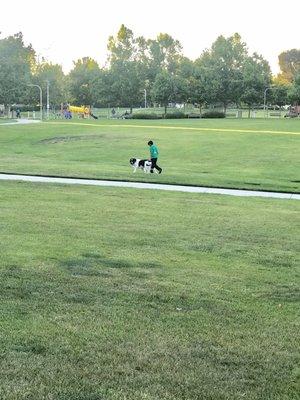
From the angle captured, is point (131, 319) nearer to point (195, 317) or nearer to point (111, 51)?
point (195, 317)

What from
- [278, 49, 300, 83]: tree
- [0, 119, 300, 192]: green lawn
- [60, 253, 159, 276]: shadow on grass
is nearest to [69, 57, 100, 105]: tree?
[0, 119, 300, 192]: green lawn

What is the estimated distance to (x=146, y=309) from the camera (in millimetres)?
5652

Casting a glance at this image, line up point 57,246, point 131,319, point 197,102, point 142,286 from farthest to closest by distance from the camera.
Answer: point 197,102, point 57,246, point 142,286, point 131,319

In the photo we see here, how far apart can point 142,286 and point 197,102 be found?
79.3 meters

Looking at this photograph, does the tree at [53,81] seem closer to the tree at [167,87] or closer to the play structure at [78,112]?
the play structure at [78,112]

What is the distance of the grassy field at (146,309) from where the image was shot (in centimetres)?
410

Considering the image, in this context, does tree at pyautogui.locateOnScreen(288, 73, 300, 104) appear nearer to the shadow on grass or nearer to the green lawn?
the green lawn

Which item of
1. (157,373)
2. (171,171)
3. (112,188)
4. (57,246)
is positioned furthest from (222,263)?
(171,171)

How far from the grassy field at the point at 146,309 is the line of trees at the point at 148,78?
70.5 m

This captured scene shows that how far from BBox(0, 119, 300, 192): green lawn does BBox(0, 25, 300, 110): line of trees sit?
35949mm

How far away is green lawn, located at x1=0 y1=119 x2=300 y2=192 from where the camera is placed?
2033cm

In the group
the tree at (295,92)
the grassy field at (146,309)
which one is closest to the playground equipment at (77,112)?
the tree at (295,92)

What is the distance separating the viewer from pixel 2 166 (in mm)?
22422

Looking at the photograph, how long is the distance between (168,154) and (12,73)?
52481mm
